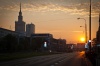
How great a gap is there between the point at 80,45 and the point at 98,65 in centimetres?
15219

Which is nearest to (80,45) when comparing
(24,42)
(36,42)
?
(36,42)

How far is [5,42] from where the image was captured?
12506 centimetres

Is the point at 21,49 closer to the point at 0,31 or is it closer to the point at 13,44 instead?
the point at 13,44

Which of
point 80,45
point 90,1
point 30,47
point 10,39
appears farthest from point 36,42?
point 90,1

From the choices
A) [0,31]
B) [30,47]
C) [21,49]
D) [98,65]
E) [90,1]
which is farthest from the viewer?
[0,31]

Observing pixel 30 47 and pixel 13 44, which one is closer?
pixel 13 44

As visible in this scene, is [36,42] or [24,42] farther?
[36,42]

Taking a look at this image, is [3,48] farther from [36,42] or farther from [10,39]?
[36,42]

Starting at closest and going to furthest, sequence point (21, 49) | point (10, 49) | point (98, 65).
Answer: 1. point (98, 65)
2. point (10, 49)
3. point (21, 49)

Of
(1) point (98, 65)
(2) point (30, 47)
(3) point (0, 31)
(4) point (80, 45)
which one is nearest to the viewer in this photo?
(1) point (98, 65)

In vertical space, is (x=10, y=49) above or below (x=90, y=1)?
below

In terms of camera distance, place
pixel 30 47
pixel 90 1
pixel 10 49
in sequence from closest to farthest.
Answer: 1. pixel 90 1
2. pixel 10 49
3. pixel 30 47

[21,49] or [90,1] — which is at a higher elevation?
[90,1]

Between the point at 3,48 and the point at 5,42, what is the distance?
279 centimetres
